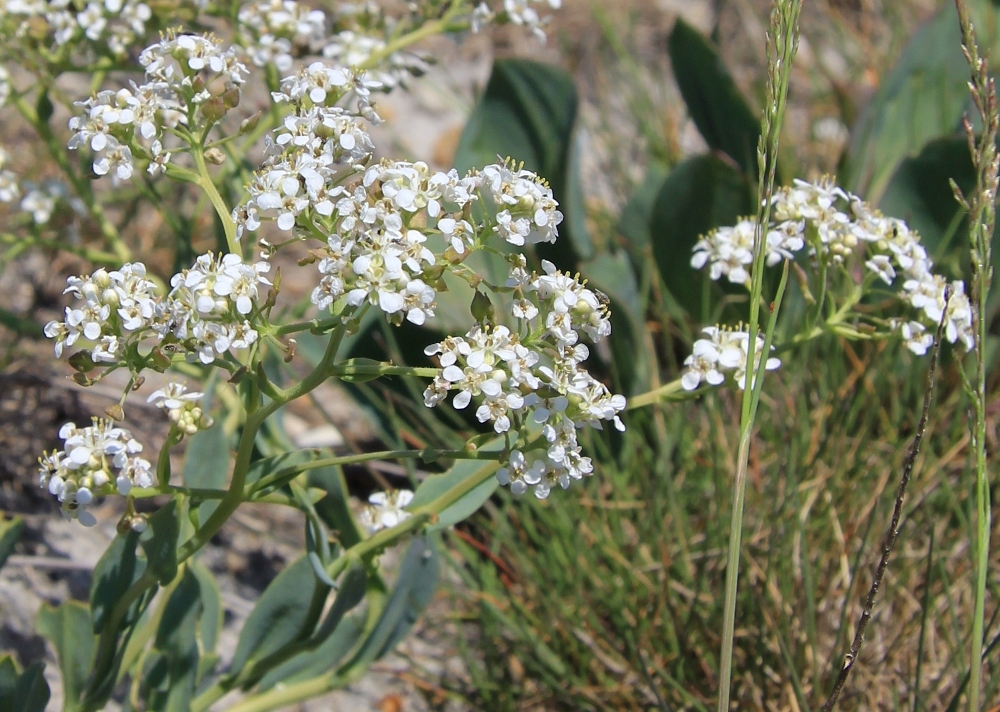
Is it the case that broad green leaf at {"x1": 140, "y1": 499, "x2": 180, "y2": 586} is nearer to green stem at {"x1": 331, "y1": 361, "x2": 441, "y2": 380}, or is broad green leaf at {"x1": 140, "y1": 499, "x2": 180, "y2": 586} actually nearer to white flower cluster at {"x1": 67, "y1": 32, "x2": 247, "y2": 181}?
green stem at {"x1": 331, "y1": 361, "x2": 441, "y2": 380}

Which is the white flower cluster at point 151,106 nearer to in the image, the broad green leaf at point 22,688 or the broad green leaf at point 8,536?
the broad green leaf at point 8,536

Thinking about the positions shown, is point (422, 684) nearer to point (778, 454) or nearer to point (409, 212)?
point (778, 454)

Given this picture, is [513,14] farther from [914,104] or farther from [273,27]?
[914,104]

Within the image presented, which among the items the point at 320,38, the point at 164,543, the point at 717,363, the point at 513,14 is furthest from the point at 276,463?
the point at 320,38

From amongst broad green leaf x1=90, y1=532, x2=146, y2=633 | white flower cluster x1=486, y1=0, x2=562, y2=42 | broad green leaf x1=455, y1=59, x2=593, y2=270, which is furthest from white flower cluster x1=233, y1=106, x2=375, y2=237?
broad green leaf x1=455, y1=59, x2=593, y2=270

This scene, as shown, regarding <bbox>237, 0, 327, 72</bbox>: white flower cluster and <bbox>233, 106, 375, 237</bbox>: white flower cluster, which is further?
<bbox>237, 0, 327, 72</bbox>: white flower cluster

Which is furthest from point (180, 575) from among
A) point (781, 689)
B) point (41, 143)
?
point (41, 143)
